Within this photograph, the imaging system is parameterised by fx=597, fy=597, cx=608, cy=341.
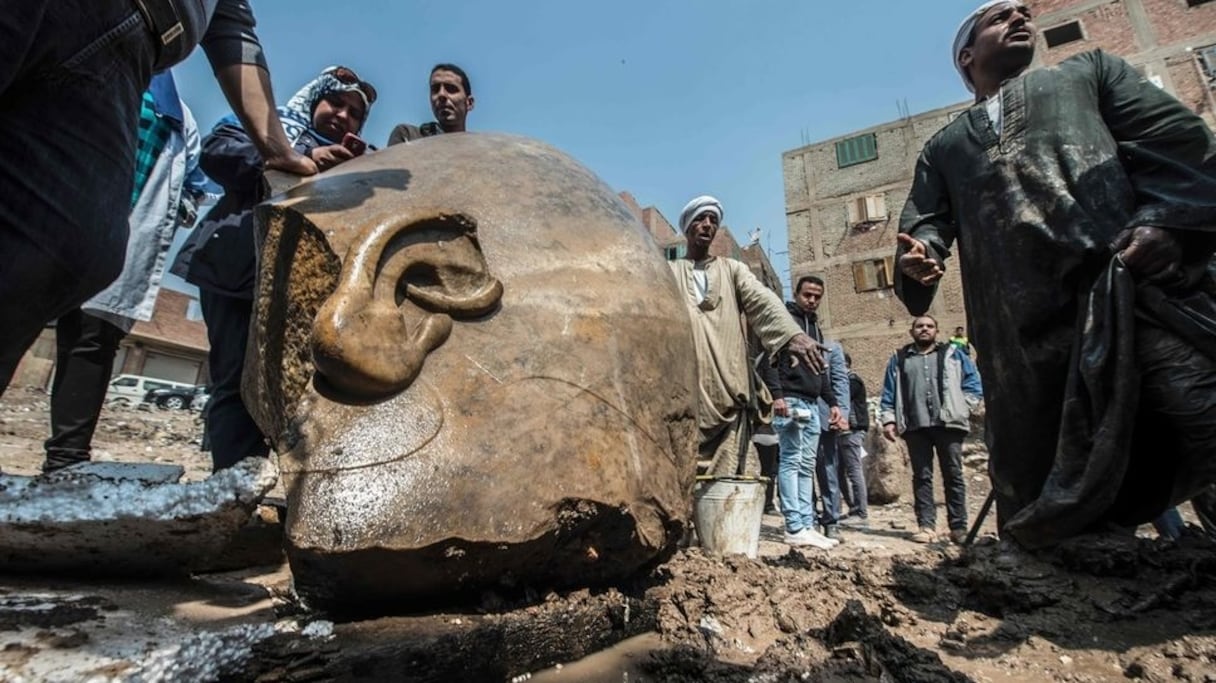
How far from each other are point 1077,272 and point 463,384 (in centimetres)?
205

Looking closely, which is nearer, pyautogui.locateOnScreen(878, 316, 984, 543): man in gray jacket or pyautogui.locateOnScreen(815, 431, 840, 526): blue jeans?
pyautogui.locateOnScreen(878, 316, 984, 543): man in gray jacket

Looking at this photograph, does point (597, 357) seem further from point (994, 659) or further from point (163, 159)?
point (163, 159)

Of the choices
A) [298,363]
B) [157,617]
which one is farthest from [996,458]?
[157,617]

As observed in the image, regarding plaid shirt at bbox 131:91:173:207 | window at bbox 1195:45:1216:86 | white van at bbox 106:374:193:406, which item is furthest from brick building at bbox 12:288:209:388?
window at bbox 1195:45:1216:86

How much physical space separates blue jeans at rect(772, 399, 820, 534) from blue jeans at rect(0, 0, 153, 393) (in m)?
4.02

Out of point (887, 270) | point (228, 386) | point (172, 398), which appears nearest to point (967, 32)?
point (228, 386)

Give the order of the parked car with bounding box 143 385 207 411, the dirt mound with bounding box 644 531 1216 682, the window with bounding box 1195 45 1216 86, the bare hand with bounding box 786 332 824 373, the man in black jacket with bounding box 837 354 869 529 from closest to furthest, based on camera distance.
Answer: the dirt mound with bounding box 644 531 1216 682 < the bare hand with bounding box 786 332 824 373 < the man in black jacket with bounding box 837 354 869 529 < the window with bounding box 1195 45 1216 86 < the parked car with bounding box 143 385 207 411

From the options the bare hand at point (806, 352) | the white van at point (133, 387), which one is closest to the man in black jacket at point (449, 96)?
the bare hand at point (806, 352)

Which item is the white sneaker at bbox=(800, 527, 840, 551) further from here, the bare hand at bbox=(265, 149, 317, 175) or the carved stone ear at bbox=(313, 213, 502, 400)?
the bare hand at bbox=(265, 149, 317, 175)

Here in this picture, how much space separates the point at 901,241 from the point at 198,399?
21361 millimetres

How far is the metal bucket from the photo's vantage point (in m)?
2.91

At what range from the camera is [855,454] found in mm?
6109

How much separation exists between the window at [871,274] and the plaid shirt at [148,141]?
19.2m

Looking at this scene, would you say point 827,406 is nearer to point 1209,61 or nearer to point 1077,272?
point 1077,272
